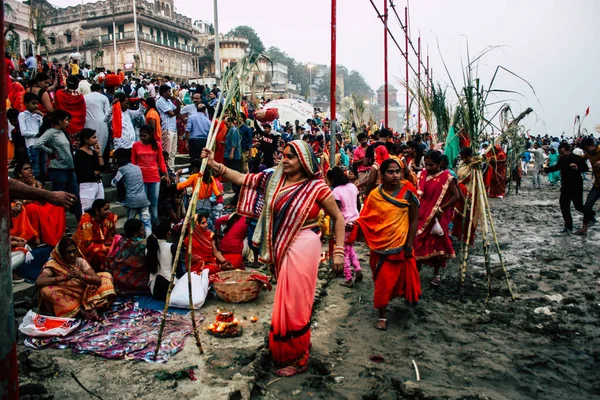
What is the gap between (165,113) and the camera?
919 centimetres

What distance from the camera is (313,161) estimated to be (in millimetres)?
3861

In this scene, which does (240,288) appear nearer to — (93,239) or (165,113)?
(93,239)

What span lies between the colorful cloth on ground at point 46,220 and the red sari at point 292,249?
3.40 meters

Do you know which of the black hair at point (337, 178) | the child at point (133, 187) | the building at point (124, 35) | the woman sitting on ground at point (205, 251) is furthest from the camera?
the building at point (124, 35)

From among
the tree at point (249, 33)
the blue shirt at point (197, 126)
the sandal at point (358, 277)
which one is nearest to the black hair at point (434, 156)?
the sandal at point (358, 277)

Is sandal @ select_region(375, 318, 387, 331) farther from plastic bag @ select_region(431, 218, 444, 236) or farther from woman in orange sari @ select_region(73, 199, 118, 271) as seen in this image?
woman in orange sari @ select_region(73, 199, 118, 271)

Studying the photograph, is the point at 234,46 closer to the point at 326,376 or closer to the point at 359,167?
the point at 359,167

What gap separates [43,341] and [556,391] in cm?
436

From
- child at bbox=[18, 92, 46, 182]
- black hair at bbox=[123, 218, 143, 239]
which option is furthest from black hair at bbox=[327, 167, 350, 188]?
child at bbox=[18, 92, 46, 182]

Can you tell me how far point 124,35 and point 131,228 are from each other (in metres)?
47.8

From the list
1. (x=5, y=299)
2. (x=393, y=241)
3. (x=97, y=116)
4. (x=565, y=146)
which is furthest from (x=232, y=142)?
(x=5, y=299)

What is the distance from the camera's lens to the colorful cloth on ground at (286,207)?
3754 millimetres

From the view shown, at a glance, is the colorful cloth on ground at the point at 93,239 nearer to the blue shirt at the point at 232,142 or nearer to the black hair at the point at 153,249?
the black hair at the point at 153,249

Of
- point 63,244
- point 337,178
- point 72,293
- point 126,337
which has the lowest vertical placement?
point 126,337
